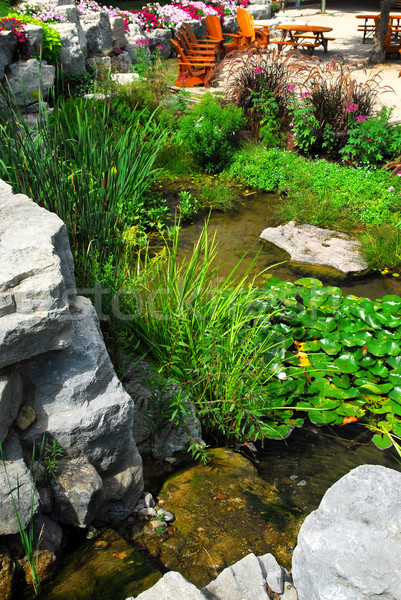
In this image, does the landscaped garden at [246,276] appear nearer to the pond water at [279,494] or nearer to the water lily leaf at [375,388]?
the water lily leaf at [375,388]

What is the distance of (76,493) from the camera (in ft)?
6.66

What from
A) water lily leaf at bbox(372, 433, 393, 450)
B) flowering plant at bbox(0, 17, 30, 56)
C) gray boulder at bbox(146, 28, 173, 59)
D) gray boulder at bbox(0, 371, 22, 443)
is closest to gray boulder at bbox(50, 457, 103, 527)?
gray boulder at bbox(0, 371, 22, 443)

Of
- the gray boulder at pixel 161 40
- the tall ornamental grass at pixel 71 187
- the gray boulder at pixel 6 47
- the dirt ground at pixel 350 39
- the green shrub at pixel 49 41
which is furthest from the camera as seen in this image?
the gray boulder at pixel 161 40

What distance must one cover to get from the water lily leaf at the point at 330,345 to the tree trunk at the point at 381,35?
9979 mm

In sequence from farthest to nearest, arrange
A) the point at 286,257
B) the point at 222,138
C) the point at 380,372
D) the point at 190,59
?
the point at 190,59 < the point at 222,138 < the point at 286,257 < the point at 380,372

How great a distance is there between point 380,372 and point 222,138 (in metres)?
4.18

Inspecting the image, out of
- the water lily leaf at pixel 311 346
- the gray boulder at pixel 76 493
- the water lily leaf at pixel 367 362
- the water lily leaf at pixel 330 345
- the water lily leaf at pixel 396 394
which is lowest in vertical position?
the water lily leaf at pixel 396 394

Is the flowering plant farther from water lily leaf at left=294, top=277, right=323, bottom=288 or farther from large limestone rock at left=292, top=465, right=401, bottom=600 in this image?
large limestone rock at left=292, top=465, right=401, bottom=600

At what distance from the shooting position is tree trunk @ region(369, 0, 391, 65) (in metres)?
10.9

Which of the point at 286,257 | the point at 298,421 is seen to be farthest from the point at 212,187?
the point at 298,421

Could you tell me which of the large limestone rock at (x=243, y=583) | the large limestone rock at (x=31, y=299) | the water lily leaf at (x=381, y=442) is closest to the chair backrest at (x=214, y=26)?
the water lily leaf at (x=381, y=442)

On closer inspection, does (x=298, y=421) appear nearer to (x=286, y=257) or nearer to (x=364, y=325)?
(x=364, y=325)

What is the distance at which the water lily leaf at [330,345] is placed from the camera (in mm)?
3611

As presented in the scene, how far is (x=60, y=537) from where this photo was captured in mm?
2037
